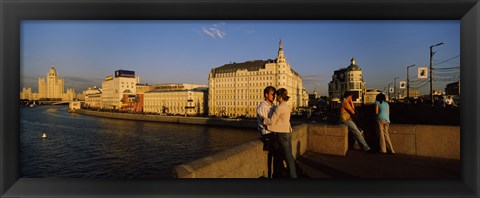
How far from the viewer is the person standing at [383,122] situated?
5.34 metres

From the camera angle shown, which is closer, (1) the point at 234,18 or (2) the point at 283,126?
(1) the point at 234,18

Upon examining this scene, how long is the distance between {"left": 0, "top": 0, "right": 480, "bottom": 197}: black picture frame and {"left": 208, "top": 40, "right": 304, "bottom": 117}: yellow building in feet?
220

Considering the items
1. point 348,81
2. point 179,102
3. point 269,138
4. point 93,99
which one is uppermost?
point 348,81

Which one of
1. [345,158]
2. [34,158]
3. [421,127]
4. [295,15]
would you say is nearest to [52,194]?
[295,15]

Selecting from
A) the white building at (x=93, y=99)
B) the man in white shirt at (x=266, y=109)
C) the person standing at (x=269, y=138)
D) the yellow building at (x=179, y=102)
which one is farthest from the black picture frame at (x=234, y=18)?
the white building at (x=93, y=99)

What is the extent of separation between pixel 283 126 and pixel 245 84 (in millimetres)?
73611

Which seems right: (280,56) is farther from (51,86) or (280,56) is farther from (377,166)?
(51,86)

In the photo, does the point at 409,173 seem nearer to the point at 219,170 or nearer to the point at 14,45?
the point at 219,170

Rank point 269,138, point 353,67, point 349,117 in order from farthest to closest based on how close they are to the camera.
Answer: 1. point 353,67
2. point 349,117
3. point 269,138

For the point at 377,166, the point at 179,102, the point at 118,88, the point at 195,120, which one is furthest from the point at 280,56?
the point at 118,88

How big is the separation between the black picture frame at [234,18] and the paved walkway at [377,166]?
3.92ft

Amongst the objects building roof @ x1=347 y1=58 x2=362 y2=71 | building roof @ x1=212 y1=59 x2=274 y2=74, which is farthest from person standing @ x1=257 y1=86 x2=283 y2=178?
building roof @ x1=347 y1=58 x2=362 y2=71

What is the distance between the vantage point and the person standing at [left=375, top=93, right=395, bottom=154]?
5.34 metres

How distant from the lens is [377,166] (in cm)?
451
